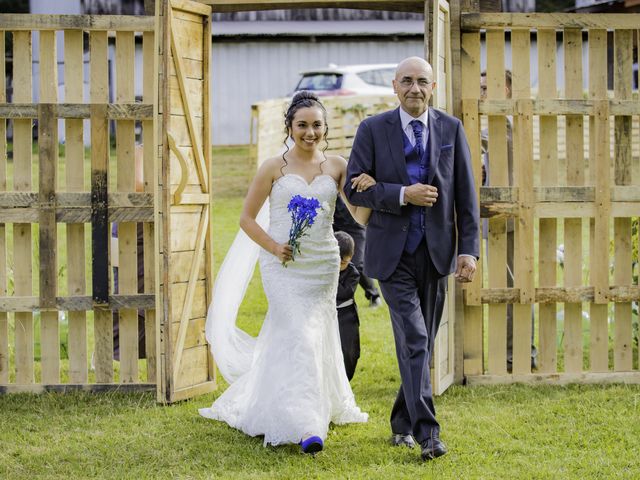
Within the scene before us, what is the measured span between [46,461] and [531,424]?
293cm

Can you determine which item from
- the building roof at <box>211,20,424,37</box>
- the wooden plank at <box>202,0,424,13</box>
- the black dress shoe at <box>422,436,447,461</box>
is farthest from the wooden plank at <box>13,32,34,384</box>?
the building roof at <box>211,20,424,37</box>

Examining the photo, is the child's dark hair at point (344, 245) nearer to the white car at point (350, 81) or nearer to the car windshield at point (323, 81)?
the white car at point (350, 81)

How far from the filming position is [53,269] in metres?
7.88

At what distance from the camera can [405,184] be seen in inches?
232

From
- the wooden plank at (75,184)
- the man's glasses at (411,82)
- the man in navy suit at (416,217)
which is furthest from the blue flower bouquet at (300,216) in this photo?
the wooden plank at (75,184)

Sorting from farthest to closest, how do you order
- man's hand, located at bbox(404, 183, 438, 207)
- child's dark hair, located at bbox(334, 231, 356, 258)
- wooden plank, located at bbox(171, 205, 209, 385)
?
wooden plank, located at bbox(171, 205, 209, 385), child's dark hair, located at bbox(334, 231, 356, 258), man's hand, located at bbox(404, 183, 438, 207)

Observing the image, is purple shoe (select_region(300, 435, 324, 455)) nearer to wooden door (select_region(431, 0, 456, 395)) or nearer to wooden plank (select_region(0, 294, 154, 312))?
wooden door (select_region(431, 0, 456, 395))

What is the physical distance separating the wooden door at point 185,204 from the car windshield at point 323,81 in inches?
542

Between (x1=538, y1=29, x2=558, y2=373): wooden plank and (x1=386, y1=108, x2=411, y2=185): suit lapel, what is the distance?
88.9 inches

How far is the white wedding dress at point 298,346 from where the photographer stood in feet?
20.6

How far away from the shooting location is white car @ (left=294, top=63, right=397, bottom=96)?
21.2 meters

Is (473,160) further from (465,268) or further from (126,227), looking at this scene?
(126,227)

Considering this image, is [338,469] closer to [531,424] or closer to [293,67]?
[531,424]

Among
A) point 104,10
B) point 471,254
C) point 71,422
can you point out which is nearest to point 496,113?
point 471,254
